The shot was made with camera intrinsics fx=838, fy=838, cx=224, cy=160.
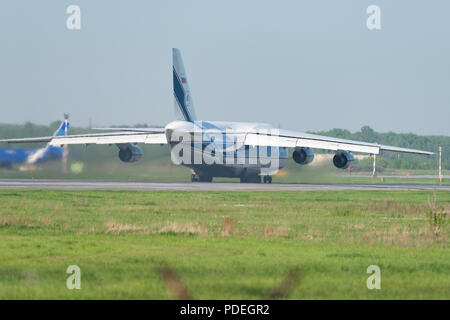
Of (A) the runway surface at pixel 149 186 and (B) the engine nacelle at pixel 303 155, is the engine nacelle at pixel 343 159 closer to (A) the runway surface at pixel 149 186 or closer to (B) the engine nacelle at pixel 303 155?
(A) the runway surface at pixel 149 186

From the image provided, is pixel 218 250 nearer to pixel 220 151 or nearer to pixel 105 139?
pixel 220 151

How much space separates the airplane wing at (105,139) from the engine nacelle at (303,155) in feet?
31.3

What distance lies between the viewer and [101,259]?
669 inches

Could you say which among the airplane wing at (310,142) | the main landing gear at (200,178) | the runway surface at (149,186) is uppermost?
the airplane wing at (310,142)

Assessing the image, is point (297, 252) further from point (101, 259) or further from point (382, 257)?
point (101, 259)

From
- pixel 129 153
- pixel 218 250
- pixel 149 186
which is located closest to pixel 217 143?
pixel 129 153

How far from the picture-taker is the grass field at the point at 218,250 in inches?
539

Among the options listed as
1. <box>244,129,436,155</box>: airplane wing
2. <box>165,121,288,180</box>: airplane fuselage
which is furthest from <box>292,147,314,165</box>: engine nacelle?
<box>165,121,288,180</box>: airplane fuselage

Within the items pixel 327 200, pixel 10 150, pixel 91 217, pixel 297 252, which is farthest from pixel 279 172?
pixel 297 252

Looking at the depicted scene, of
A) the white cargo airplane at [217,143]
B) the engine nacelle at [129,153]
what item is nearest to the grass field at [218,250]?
the white cargo airplane at [217,143]

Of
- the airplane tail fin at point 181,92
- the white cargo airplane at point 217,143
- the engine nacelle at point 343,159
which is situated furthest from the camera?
the airplane tail fin at point 181,92

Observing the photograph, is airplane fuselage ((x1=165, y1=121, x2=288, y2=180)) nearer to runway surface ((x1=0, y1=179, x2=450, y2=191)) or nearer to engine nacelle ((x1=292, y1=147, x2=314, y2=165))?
runway surface ((x1=0, y1=179, x2=450, y2=191))
